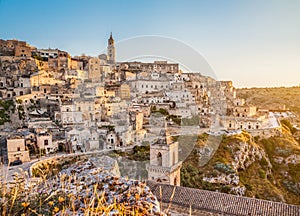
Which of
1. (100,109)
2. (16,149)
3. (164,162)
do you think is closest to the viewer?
(164,162)

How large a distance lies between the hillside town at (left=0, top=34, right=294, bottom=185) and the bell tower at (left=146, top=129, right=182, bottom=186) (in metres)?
0.06

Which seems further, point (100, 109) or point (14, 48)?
point (14, 48)

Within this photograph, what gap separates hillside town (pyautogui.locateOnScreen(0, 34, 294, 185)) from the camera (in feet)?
80.2

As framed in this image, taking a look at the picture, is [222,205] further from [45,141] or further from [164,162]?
[45,141]

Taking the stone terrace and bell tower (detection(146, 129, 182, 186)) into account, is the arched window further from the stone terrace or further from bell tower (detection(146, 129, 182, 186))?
the stone terrace

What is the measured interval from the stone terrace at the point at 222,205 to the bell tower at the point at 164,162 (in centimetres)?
259

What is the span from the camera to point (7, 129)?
2767 centimetres

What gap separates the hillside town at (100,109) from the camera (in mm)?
24434

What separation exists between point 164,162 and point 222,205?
4643mm

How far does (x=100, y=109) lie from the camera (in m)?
31.7

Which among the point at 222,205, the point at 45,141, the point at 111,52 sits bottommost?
Result: the point at 222,205

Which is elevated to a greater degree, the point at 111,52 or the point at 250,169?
the point at 111,52

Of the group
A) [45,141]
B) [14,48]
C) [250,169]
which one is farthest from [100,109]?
[14,48]

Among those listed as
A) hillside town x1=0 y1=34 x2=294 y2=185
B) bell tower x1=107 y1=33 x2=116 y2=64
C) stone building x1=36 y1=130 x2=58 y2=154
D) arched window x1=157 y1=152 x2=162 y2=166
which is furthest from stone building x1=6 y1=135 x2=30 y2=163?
bell tower x1=107 y1=33 x2=116 y2=64
